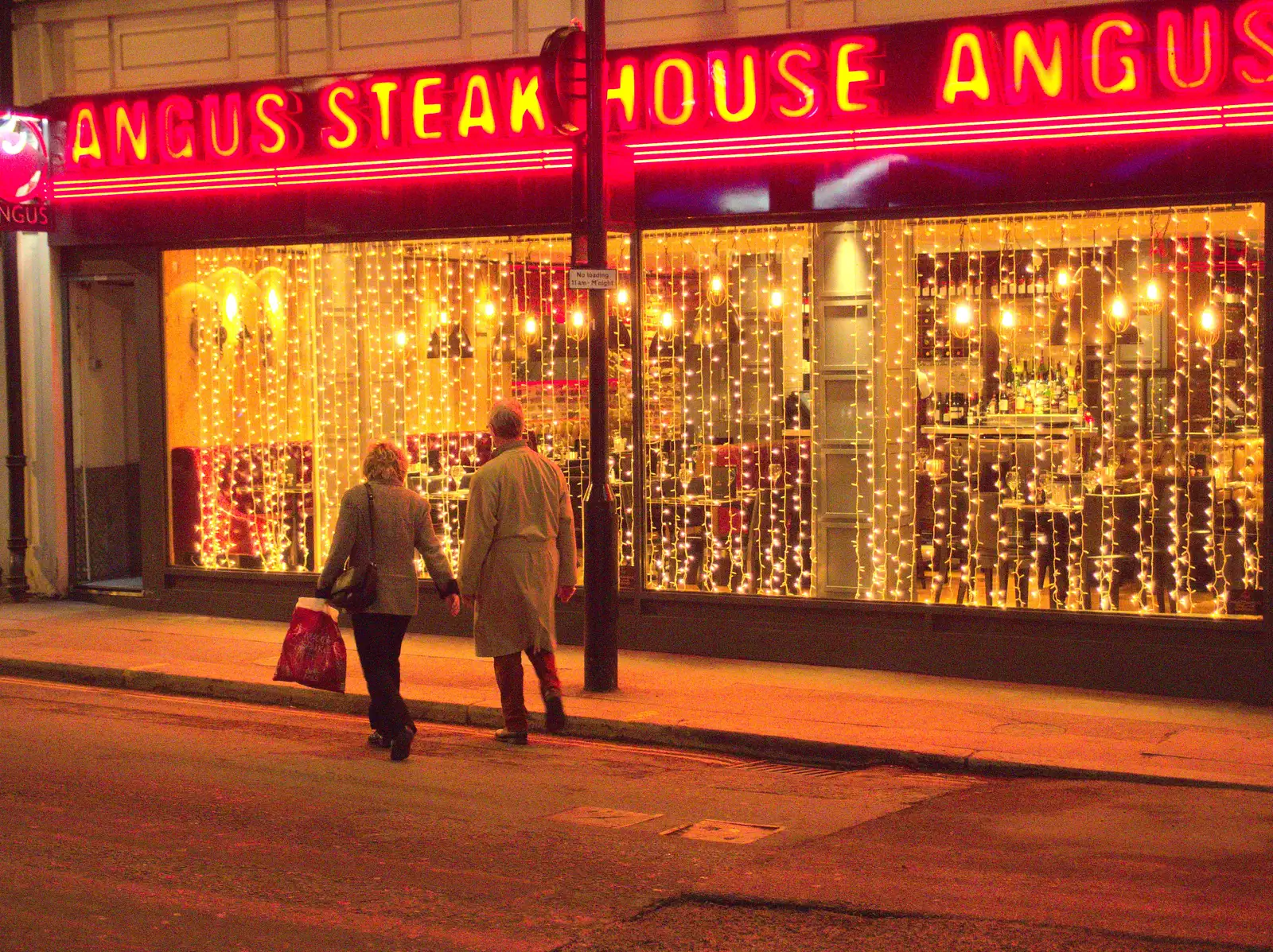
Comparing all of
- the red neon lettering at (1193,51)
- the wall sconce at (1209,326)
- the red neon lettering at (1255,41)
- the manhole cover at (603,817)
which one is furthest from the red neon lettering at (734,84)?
the manhole cover at (603,817)

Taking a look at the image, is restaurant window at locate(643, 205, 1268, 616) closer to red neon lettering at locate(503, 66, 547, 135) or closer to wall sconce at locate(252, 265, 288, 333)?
red neon lettering at locate(503, 66, 547, 135)

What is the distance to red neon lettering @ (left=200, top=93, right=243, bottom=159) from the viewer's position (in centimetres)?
1458

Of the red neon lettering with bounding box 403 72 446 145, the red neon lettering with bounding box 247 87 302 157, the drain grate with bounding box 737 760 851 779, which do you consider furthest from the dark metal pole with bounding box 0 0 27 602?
the drain grate with bounding box 737 760 851 779

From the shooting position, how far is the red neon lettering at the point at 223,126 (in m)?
14.6

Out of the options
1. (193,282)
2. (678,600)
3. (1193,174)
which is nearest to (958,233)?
(1193,174)

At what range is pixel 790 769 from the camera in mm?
9531

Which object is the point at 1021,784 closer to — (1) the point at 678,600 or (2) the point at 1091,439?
(2) the point at 1091,439

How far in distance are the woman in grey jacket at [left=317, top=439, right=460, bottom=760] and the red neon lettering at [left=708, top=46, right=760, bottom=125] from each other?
14.1 feet

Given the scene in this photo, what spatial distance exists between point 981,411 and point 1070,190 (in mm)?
1657

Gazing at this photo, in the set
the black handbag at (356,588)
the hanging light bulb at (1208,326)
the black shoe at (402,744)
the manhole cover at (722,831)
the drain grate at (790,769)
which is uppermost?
the hanging light bulb at (1208,326)

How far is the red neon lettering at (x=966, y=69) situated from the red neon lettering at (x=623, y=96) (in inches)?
93.1

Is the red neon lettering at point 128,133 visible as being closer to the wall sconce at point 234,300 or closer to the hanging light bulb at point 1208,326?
the wall sconce at point 234,300

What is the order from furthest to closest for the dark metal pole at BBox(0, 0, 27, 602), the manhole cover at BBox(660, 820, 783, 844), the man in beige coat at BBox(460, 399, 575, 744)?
the dark metal pole at BBox(0, 0, 27, 602)
the man in beige coat at BBox(460, 399, 575, 744)
the manhole cover at BBox(660, 820, 783, 844)

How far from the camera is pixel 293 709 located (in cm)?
1127
